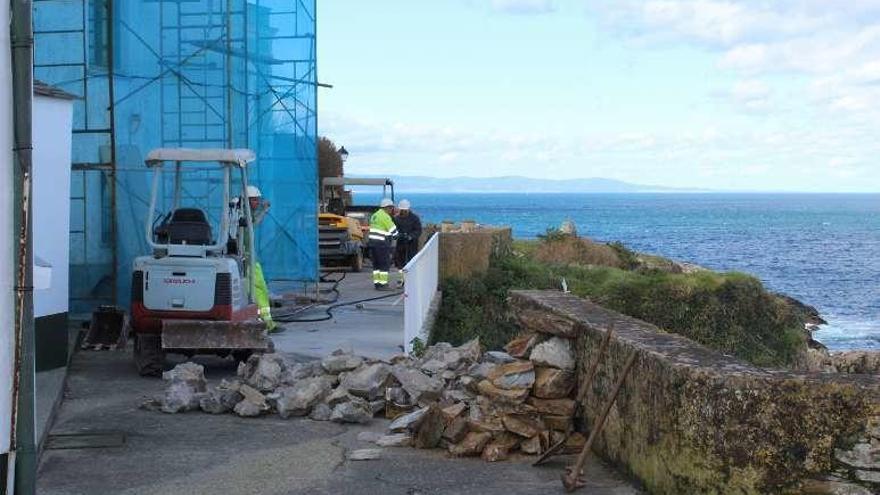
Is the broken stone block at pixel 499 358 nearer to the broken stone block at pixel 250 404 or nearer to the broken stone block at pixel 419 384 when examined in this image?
the broken stone block at pixel 419 384

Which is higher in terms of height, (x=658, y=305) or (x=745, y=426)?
(x=745, y=426)

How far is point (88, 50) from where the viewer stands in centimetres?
1822

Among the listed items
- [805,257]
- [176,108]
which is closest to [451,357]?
[176,108]

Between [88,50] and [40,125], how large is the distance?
5.28 metres

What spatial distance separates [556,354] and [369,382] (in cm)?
245

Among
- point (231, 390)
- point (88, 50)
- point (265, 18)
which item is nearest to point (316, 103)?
point (265, 18)

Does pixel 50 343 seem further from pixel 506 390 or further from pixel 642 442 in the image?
pixel 642 442

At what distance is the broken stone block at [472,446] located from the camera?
9.29 m

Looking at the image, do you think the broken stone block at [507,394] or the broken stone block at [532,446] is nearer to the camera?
the broken stone block at [532,446]

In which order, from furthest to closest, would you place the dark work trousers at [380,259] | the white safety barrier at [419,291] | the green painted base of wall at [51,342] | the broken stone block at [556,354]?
the dark work trousers at [380,259] → the white safety barrier at [419,291] → the green painted base of wall at [51,342] → the broken stone block at [556,354]

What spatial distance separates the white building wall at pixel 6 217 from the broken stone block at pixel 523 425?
384cm

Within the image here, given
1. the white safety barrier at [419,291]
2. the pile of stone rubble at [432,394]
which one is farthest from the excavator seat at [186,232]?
the white safety barrier at [419,291]

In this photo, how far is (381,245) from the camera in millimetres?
24953

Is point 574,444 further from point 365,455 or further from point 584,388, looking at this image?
point 365,455
